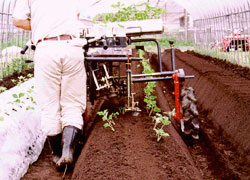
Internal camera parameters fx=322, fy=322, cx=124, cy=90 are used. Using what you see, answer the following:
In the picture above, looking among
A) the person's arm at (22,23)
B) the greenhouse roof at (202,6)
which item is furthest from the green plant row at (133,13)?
the person's arm at (22,23)

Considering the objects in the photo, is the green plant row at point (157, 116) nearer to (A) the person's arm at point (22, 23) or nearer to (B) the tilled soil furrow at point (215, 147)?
(B) the tilled soil furrow at point (215, 147)

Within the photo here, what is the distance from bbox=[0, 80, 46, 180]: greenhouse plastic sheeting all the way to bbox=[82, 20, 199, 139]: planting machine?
0.88 m

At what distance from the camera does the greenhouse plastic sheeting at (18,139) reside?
10.0 feet

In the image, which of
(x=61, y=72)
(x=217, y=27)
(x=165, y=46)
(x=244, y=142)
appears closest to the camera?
(x=61, y=72)

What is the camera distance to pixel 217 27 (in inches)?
449

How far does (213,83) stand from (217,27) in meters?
5.79

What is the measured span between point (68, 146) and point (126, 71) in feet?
4.74

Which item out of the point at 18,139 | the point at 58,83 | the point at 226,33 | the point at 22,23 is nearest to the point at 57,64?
the point at 58,83

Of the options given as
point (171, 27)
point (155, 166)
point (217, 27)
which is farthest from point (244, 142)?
point (171, 27)

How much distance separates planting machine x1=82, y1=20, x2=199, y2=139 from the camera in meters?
4.14

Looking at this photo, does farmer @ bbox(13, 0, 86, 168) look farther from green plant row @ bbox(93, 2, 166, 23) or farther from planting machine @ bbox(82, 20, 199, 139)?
green plant row @ bbox(93, 2, 166, 23)

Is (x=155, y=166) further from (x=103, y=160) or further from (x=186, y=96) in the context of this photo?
(x=186, y=96)

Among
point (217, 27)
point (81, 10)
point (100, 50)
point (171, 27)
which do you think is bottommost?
point (100, 50)

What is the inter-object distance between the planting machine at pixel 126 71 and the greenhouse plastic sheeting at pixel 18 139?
879 mm
